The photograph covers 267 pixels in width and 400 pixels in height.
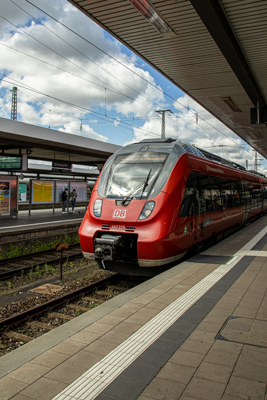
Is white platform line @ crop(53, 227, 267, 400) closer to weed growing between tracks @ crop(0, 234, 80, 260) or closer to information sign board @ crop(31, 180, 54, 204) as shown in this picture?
weed growing between tracks @ crop(0, 234, 80, 260)

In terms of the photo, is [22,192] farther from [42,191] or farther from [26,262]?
[26,262]

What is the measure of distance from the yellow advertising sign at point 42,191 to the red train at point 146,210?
1032 cm

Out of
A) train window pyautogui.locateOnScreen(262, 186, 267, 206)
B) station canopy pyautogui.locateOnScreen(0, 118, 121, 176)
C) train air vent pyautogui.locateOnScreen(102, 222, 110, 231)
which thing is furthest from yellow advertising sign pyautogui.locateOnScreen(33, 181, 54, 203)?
train window pyautogui.locateOnScreen(262, 186, 267, 206)

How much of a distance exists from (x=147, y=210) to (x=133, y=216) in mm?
291

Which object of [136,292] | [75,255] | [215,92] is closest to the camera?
[136,292]

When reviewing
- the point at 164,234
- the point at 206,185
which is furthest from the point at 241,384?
the point at 206,185

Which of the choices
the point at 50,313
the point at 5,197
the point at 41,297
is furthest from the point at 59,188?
the point at 50,313

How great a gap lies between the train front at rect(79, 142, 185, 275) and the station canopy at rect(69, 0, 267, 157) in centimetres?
247

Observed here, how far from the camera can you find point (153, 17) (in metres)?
6.62

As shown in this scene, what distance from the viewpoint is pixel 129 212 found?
21.6 ft

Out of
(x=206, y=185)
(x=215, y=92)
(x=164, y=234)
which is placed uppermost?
(x=215, y=92)

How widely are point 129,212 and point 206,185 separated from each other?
2.92 metres

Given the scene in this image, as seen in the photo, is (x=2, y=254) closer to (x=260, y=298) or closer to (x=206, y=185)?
(x=206, y=185)

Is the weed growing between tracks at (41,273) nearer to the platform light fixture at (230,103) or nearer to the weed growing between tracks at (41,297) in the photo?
the weed growing between tracks at (41,297)
